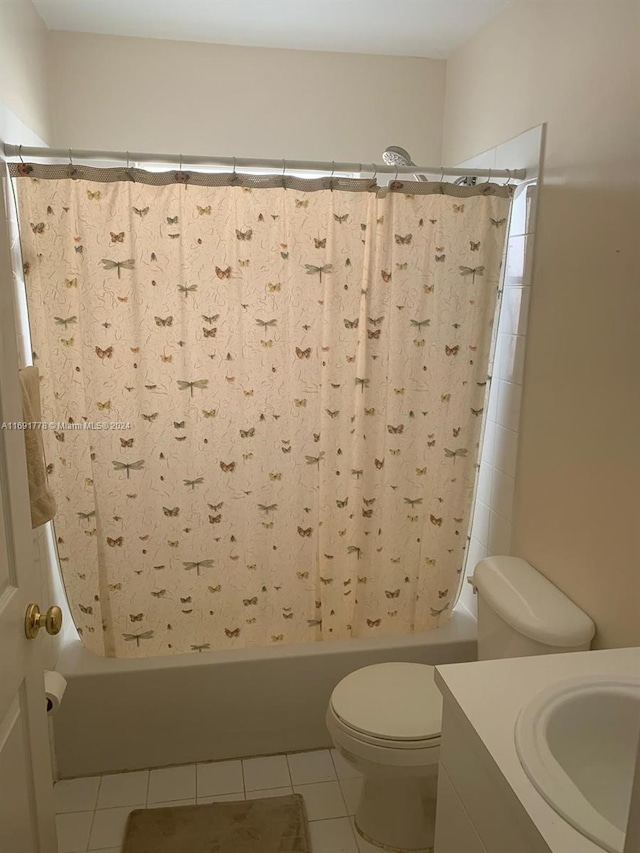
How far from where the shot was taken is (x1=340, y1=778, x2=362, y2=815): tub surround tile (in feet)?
6.52

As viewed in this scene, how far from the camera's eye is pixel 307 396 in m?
2.07

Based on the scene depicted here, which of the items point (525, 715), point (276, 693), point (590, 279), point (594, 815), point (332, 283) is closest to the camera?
point (594, 815)

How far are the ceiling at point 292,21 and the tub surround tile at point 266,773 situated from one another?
2.51 m

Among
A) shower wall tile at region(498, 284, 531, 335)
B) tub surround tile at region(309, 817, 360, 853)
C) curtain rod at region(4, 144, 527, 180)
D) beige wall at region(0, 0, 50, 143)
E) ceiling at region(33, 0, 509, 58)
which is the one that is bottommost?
tub surround tile at region(309, 817, 360, 853)

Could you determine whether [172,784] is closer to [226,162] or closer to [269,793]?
[269,793]

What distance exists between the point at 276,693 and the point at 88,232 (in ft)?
5.26

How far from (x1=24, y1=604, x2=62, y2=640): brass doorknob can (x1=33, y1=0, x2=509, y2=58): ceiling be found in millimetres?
1917

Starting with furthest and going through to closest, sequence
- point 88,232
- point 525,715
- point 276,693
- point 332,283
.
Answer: point 276,693
point 332,283
point 88,232
point 525,715

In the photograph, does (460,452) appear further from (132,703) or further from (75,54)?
(75,54)

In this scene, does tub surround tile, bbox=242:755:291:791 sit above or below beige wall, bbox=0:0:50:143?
below

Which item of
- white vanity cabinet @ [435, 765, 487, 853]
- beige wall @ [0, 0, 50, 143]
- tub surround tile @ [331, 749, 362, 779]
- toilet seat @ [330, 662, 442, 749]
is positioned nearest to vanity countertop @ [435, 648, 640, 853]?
white vanity cabinet @ [435, 765, 487, 853]

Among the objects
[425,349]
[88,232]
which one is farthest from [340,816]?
[88,232]

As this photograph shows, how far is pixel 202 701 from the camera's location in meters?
2.14

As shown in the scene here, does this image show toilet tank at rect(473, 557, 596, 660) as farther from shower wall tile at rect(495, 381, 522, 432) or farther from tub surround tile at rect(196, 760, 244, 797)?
tub surround tile at rect(196, 760, 244, 797)
